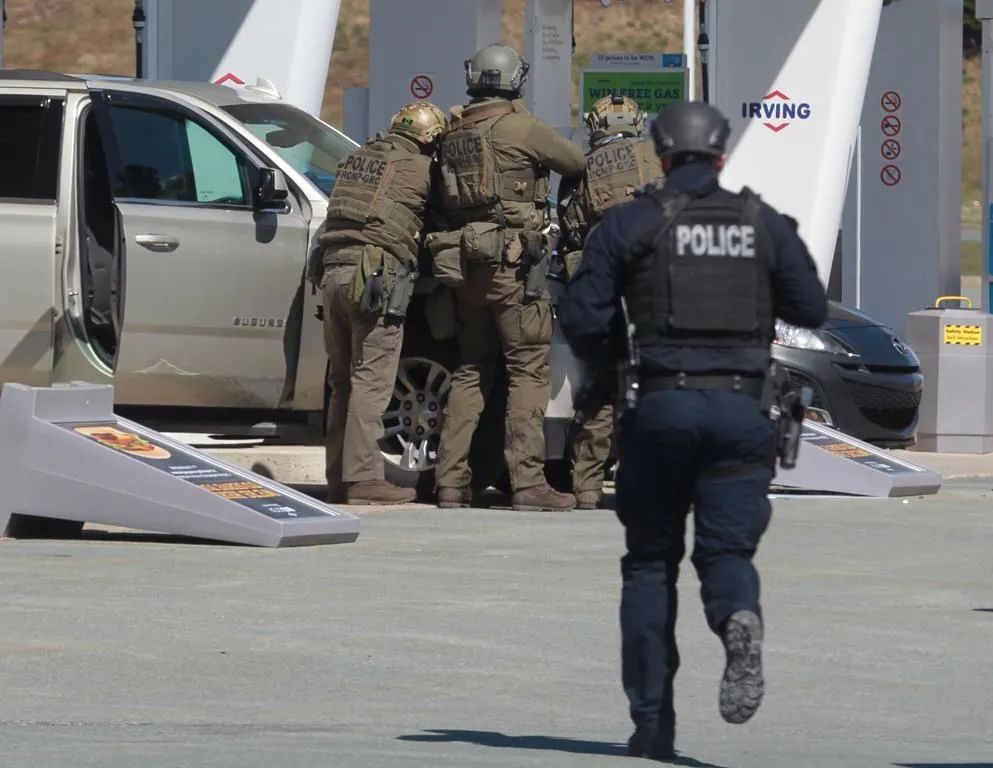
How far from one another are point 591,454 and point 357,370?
48.0 inches

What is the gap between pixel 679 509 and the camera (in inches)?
247

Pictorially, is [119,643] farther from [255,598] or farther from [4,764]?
[4,764]

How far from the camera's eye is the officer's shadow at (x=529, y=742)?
6227 mm

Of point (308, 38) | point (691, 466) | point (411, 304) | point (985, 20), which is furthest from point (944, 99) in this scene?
point (691, 466)

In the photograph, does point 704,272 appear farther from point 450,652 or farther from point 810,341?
point 810,341

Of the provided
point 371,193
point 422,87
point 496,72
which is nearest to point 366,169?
point 371,193

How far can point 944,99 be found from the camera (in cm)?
2008

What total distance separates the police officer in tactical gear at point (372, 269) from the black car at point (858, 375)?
9.00 feet

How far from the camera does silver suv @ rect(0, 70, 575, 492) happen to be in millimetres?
11656

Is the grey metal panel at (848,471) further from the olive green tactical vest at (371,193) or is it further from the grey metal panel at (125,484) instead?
the grey metal panel at (125,484)

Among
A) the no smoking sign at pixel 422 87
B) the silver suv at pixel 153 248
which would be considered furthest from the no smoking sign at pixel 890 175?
the silver suv at pixel 153 248

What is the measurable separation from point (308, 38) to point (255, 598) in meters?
7.77

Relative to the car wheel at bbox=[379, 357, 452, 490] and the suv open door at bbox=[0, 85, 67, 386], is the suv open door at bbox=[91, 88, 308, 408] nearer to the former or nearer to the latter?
the suv open door at bbox=[0, 85, 67, 386]

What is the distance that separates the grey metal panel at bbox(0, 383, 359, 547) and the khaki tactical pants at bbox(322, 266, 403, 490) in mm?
1117
